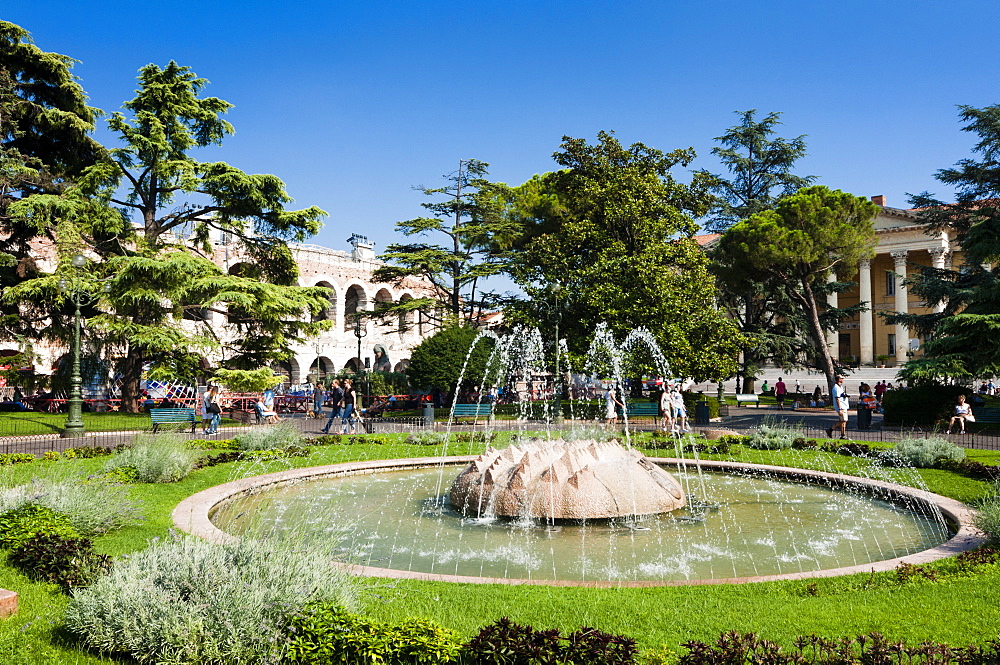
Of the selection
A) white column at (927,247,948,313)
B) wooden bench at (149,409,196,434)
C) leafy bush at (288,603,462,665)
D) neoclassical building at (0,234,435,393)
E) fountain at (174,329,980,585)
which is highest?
white column at (927,247,948,313)

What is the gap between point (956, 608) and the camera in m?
4.79

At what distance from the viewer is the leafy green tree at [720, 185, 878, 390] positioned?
2664cm

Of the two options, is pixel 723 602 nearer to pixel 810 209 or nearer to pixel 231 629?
pixel 231 629

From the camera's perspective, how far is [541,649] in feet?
12.2

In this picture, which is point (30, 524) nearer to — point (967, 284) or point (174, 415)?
point (174, 415)

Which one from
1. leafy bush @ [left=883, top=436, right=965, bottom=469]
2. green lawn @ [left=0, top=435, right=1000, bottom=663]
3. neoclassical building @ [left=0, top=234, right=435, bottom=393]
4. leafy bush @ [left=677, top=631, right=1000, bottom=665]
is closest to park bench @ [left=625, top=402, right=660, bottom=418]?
leafy bush @ [left=883, top=436, right=965, bottom=469]

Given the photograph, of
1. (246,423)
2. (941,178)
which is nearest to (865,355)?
(941,178)

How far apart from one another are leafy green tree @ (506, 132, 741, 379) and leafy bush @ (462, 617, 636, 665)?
18.0 m

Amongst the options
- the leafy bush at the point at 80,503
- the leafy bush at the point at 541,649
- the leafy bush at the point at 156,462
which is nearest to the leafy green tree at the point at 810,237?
the leafy bush at the point at 156,462

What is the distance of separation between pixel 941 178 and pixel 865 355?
78.0ft

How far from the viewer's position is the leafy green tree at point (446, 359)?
79.9 ft

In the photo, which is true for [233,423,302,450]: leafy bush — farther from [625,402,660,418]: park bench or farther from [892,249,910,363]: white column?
[892,249,910,363]: white column

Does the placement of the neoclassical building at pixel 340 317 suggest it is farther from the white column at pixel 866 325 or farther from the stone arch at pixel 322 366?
the white column at pixel 866 325

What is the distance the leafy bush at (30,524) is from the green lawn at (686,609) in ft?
1.99
